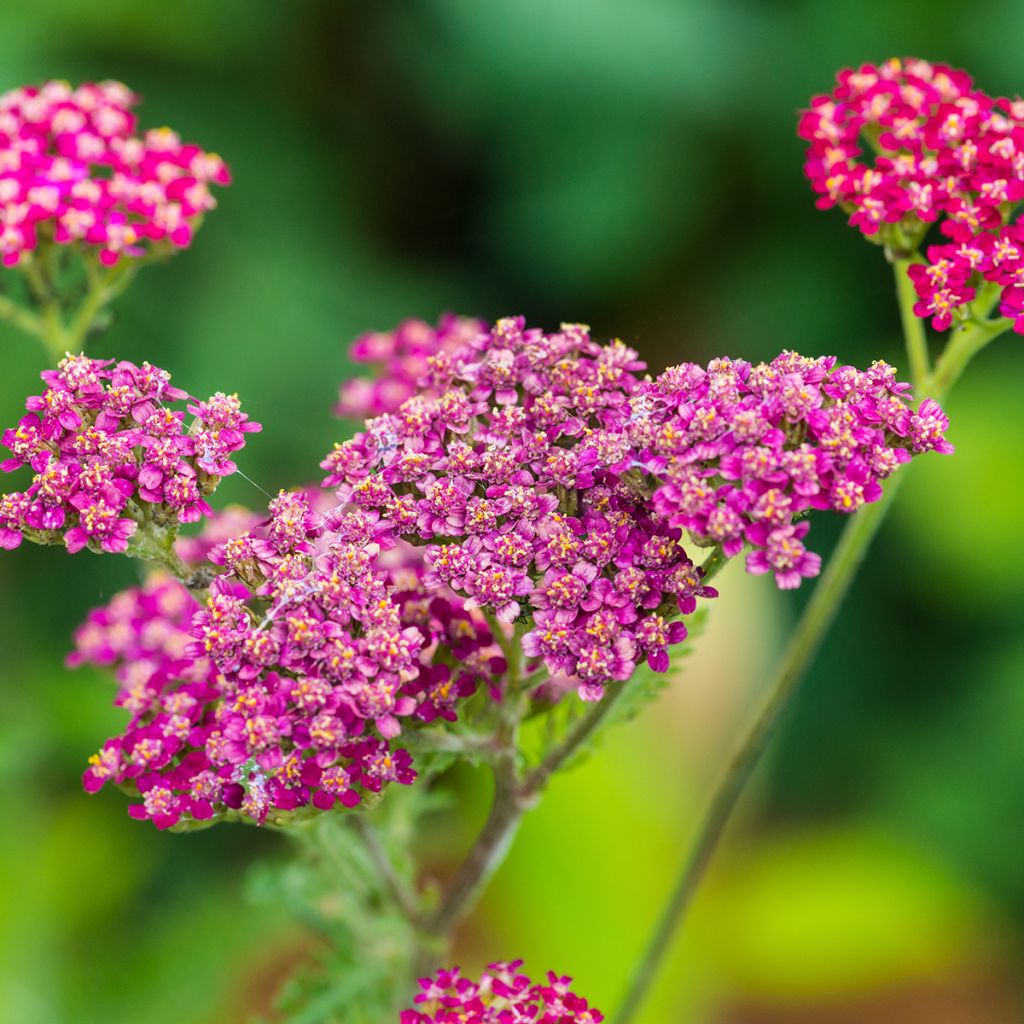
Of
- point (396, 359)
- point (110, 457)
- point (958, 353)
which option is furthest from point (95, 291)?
point (958, 353)

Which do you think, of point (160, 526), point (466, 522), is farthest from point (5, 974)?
point (466, 522)

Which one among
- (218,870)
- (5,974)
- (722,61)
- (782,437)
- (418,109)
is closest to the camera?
(782,437)

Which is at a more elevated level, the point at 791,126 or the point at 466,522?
the point at 791,126

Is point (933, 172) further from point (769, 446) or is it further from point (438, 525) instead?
point (438, 525)

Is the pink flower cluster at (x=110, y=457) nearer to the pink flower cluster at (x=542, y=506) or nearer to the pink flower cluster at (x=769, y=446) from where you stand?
the pink flower cluster at (x=542, y=506)

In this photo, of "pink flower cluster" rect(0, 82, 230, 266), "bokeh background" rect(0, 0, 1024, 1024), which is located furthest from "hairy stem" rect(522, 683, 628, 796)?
"bokeh background" rect(0, 0, 1024, 1024)

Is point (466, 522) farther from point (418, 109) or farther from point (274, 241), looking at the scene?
point (418, 109)

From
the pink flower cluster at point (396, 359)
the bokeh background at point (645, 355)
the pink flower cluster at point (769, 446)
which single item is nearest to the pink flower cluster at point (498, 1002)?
the pink flower cluster at point (769, 446)
